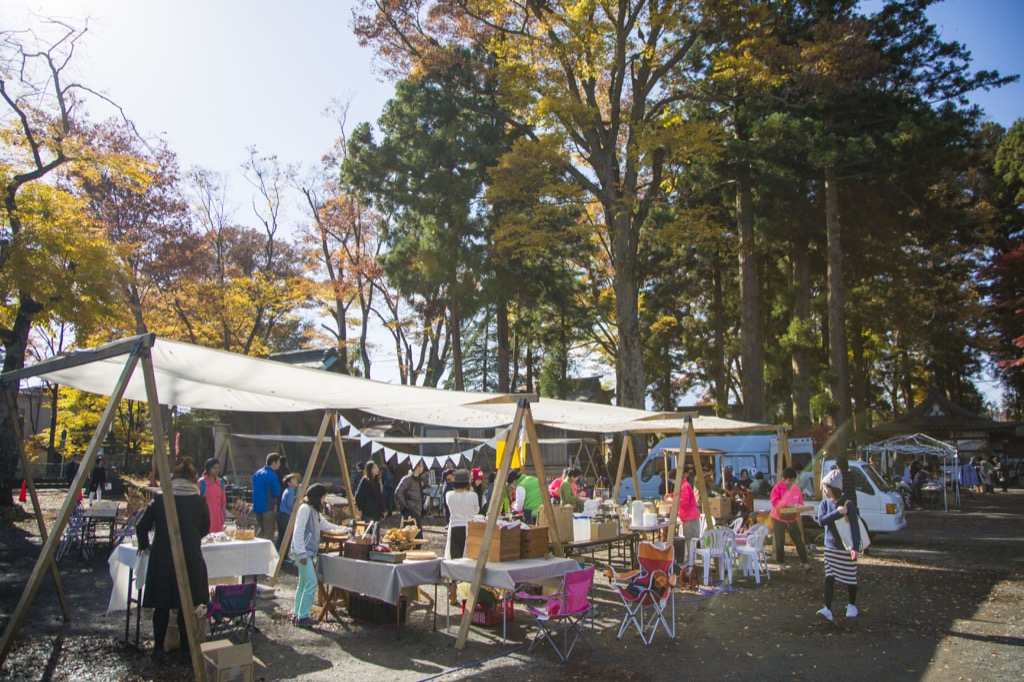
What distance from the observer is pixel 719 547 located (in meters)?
10.4

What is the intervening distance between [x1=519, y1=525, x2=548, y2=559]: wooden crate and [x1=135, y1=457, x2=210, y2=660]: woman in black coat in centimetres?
299

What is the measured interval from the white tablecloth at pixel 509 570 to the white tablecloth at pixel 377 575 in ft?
0.80


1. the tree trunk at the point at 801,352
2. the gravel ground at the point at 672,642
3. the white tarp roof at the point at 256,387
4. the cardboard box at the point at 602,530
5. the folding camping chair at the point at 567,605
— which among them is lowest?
the gravel ground at the point at 672,642

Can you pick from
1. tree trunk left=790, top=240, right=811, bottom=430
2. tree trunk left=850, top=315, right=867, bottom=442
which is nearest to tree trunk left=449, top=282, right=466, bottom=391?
tree trunk left=790, top=240, right=811, bottom=430

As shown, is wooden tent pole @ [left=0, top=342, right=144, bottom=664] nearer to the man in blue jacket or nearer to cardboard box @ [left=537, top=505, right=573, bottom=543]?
the man in blue jacket

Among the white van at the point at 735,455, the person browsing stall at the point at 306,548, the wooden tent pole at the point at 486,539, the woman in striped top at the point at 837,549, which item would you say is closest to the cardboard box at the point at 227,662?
the wooden tent pole at the point at 486,539

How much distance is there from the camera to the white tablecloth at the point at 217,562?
6.95 m

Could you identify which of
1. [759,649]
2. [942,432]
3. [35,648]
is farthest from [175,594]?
[942,432]

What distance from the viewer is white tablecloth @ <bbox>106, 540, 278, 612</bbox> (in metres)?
6.95

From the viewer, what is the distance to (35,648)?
6.43m

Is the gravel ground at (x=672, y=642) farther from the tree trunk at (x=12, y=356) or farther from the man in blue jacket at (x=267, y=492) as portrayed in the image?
the tree trunk at (x=12, y=356)

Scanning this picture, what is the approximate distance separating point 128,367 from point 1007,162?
128 feet

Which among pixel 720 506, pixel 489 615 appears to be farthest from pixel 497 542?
pixel 720 506

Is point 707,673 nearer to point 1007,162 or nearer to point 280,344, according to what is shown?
point 1007,162
